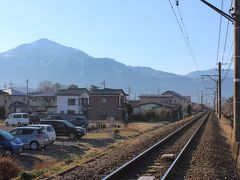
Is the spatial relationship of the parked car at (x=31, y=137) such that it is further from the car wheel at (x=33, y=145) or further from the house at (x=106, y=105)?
the house at (x=106, y=105)

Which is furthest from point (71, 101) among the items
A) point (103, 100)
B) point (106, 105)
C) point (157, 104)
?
point (157, 104)

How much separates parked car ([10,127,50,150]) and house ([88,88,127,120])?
61.9 meters

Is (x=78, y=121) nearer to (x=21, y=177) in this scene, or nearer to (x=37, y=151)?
(x=37, y=151)

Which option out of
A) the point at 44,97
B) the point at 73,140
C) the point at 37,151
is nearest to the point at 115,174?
the point at 37,151

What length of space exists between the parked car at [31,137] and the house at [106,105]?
203 ft

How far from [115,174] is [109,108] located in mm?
79303

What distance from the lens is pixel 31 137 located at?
30406 mm

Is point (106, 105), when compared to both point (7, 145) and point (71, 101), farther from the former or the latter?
point (7, 145)

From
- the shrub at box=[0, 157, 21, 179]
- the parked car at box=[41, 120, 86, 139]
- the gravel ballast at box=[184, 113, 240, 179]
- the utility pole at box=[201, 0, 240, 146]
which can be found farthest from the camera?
the parked car at box=[41, 120, 86, 139]

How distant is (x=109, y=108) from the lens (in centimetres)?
9394

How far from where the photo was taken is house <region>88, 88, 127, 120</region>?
9331cm

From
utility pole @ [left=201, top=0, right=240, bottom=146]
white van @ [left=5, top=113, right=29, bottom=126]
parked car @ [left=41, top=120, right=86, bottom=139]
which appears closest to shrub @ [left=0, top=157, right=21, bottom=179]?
utility pole @ [left=201, top=0, right=240, bottom=146]

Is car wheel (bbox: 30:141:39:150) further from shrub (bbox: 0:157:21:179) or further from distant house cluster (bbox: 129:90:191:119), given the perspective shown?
distant house cluster (bbox: 129:90:191:119)

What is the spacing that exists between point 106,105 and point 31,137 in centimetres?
6379
